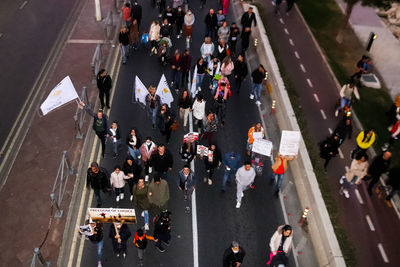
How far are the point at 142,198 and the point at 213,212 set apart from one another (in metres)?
2.50

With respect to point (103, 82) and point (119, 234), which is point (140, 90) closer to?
point (103, 82)

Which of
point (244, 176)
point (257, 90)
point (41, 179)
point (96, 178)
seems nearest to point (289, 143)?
point (244, 176)

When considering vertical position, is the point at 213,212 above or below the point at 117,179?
below

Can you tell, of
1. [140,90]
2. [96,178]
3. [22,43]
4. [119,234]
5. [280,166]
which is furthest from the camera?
[22,43]

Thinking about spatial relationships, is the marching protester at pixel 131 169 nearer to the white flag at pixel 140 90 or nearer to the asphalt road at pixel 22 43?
the white flag at pixel 140 90

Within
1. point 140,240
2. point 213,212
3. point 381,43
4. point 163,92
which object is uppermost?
point 163,92

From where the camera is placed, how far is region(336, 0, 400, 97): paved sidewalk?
21587mm

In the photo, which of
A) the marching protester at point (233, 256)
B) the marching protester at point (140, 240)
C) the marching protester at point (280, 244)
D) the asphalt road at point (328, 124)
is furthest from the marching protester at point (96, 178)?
the asphalt road at point (328, 124)

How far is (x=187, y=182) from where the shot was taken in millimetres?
12664

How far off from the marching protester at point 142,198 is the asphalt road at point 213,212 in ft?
1.45

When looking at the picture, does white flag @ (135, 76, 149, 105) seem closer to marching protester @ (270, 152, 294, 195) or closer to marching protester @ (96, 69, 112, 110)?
marching protester @ (96, 69, 112, 110)

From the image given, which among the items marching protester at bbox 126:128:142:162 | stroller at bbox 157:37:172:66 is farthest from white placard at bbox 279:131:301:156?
stroller at bbox 157:37:172:66

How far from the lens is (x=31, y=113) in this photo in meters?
17.0

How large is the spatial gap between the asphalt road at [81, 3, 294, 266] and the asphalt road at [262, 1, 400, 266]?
235 centimetres
